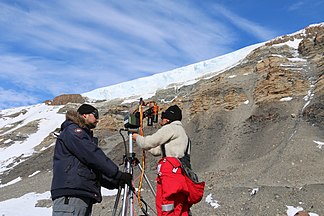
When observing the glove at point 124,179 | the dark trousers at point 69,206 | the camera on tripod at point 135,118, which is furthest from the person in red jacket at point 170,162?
the dark trousers at point 69,206

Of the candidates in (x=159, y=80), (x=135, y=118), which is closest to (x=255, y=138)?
(x=135, y=118)

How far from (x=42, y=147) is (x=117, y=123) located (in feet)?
30.3

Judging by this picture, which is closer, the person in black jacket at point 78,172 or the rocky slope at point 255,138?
the person in black jacket at point 78,172

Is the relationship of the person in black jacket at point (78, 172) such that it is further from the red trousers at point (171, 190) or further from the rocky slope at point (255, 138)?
the rocky slope at point (255, 138)

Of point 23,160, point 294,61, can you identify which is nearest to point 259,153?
point 294,61

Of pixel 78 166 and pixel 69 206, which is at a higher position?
pixel 78 166

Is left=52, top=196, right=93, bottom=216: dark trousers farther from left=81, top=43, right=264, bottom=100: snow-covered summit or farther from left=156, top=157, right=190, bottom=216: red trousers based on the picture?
left=81, top=43, right=264, bottom=100: snow-covered summit

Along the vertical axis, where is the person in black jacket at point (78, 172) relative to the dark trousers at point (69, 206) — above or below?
above

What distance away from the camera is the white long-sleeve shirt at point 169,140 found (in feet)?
15.9

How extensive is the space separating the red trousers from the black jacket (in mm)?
811

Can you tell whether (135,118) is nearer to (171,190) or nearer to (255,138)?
(171,190)

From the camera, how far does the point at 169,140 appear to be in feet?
16.5

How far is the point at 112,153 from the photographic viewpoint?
95.8 feet

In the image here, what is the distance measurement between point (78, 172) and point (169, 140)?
1.55 m
